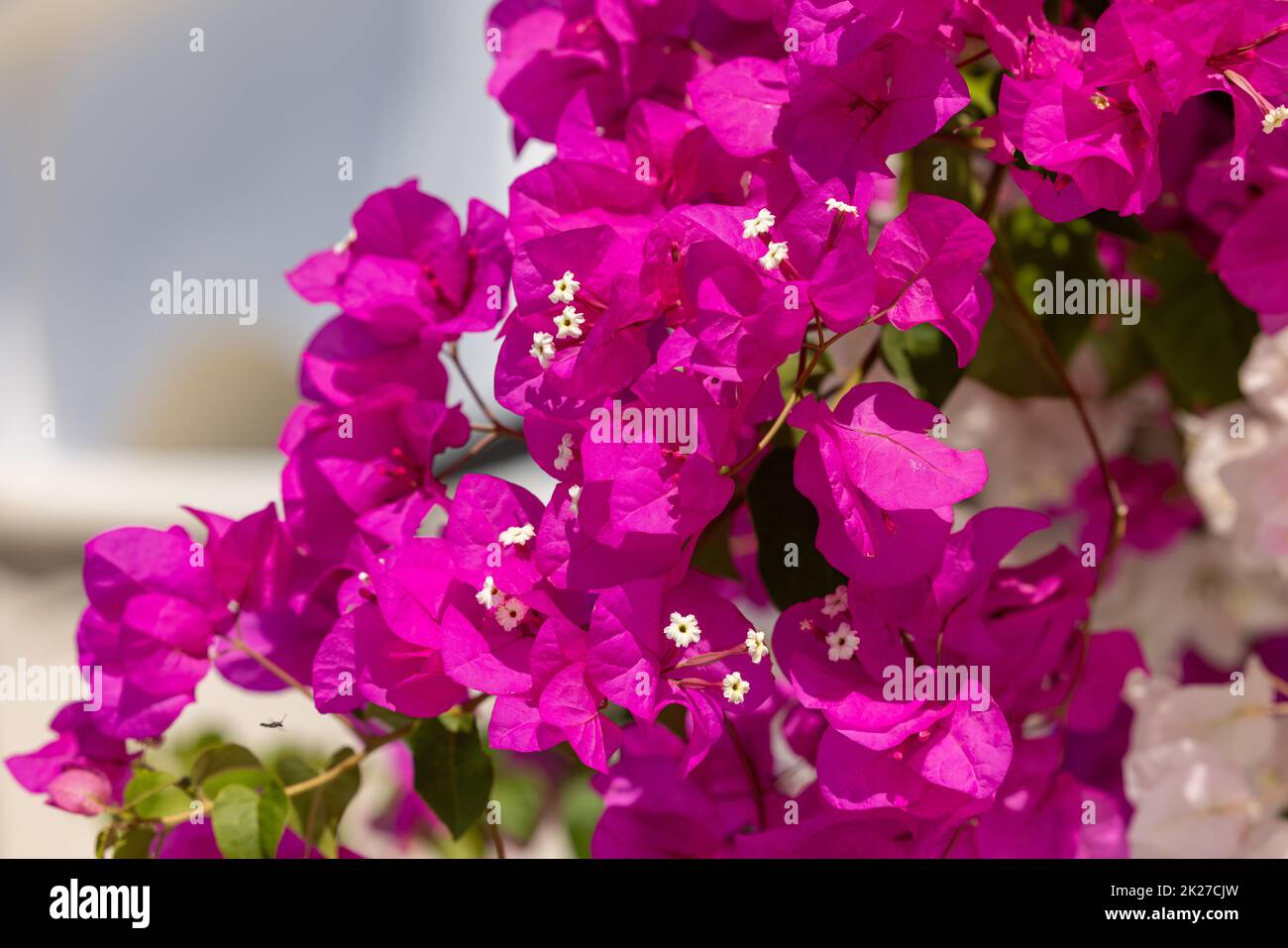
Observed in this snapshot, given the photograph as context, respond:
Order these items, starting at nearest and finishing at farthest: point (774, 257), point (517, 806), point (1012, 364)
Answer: point (774, 257), point (1012, 364), point (517, 806)

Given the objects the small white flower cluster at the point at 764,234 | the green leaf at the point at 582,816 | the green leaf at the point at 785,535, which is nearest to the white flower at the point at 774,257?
the small white flower cluster at the point at 764,234

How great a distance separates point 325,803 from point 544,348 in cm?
27

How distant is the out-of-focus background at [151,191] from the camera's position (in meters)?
2.21

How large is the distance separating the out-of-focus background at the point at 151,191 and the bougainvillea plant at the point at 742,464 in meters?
1.50

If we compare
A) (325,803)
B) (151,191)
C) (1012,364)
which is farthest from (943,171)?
(151,191)

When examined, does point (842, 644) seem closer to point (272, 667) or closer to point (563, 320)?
point (563, 320)

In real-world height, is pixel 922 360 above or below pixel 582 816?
above

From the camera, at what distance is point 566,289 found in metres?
0.42

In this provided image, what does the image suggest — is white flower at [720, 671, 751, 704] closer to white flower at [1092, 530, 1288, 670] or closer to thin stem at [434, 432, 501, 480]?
thin stem at [434, 432, 501, 480]

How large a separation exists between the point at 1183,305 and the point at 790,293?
357 mm

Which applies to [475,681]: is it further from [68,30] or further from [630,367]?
[68,30]

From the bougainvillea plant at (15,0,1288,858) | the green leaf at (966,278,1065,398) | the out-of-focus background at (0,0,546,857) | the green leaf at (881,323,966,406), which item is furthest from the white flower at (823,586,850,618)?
the out-of-focus background at (0,0,546,857)

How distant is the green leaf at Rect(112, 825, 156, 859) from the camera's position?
0.53 meters

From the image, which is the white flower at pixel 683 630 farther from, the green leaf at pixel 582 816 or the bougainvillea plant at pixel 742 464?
the green leaf at pixel 582 816
